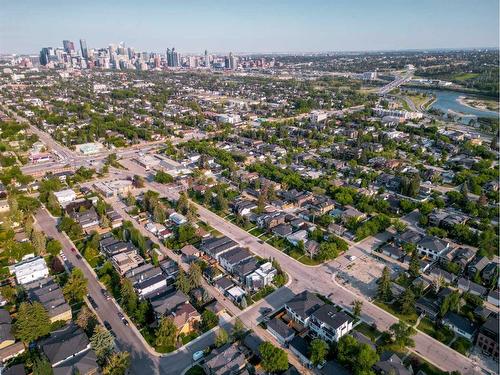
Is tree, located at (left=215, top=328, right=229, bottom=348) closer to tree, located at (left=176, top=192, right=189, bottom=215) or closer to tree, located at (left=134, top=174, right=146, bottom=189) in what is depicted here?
tree, located at (left=176, top=192, right=189, bottom=215)

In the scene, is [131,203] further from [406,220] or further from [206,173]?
[406,220]

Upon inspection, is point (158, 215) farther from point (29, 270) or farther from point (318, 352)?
point (318, 352)

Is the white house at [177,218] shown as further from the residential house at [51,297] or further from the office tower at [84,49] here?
the office tower at [84,49]

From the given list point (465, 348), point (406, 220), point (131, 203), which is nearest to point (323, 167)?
point (406, 220)

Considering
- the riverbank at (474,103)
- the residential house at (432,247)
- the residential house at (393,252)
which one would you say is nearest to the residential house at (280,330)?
the residential house at (393,252)

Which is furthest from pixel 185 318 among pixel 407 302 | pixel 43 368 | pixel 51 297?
pixel 407 302

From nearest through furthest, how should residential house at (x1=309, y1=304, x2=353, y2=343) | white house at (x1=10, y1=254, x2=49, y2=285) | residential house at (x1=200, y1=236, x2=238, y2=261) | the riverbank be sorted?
1. residential house at (x1=309, y1=304, x2=353, y2=343)
2. white house at (x1=10, y1=254, x2=49, y2=285)
3. residential house at (x1=200, y1=236, x2=238, y2=261)
4. the riverbank

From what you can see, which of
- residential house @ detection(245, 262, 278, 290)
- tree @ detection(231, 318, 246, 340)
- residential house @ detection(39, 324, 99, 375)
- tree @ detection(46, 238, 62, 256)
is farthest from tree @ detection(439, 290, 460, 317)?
tree @ detection(46, 238, 62, 256)
